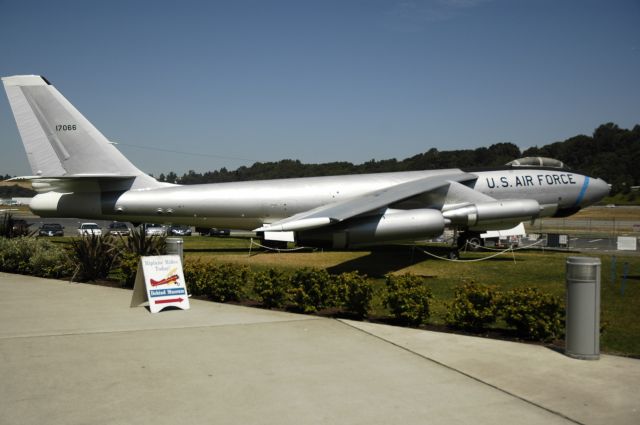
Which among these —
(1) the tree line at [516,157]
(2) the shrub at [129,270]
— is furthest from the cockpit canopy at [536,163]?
(1) the tree line at [516,157]

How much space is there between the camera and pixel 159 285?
10.1 metres

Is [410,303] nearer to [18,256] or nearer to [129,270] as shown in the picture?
[129,270]

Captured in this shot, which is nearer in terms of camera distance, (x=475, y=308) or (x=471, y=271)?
(x=475, y=308)

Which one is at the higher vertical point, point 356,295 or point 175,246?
point 175,246

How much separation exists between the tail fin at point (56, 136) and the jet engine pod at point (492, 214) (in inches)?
473

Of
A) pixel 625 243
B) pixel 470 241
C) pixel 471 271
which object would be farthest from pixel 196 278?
pixel 625 243

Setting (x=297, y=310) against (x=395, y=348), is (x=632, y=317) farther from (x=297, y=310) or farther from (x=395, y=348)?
(x=297, y=310)

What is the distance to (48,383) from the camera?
5766 millimetres

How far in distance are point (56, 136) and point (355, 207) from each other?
1195cm

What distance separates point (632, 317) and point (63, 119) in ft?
61.5

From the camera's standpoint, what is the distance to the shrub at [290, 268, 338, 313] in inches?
380

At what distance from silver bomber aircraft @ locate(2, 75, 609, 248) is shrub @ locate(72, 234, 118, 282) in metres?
5.94

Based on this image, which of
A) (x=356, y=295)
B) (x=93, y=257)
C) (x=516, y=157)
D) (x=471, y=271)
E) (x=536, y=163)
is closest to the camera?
(x=356, y=295)

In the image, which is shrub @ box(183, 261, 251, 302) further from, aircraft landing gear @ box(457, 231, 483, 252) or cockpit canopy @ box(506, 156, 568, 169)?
cockpit canopy @ box(506, 156, 568, 169)
